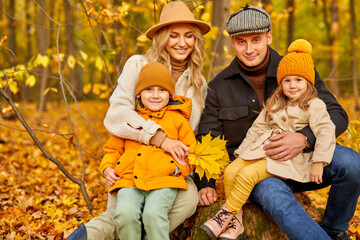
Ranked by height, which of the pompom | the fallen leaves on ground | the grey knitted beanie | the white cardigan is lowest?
the fallen leaves on ground

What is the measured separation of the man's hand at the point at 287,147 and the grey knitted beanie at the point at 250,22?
1002 mm

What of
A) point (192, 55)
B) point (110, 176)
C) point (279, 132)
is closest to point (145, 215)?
point (110, 176)

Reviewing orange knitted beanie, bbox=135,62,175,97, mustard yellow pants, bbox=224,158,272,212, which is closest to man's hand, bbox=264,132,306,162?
mustard yellow pants, bbox=224,158,272,212

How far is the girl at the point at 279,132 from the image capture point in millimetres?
2447

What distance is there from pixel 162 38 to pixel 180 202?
1.57m

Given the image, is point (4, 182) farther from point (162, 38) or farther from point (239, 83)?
point (239, 83)

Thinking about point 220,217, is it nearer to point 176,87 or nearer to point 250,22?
point 176,87

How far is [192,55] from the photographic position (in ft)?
10.7

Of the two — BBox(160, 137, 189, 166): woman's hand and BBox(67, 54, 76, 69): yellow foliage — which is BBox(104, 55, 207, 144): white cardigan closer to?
BBox(160, 137, 189, 166): woman's hand

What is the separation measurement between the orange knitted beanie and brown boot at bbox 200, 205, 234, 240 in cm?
109

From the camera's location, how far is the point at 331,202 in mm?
2598

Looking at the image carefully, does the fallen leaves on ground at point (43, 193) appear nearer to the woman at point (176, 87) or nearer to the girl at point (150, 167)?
the woman at point (176, 87)

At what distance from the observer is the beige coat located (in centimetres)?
243

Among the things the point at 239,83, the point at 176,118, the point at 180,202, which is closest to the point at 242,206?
the point at 180,202
